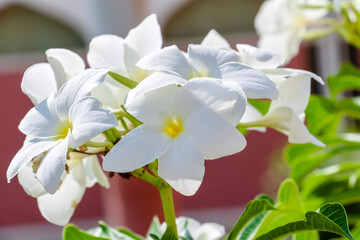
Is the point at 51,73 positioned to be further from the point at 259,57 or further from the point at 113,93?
the point at 259,57

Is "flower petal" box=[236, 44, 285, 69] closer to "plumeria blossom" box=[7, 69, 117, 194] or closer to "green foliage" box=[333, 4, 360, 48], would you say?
"plumeria blossom" box=[7, 69, 117, 194]

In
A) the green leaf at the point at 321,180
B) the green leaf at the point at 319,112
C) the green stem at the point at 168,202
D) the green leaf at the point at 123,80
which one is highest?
the green leaf at the point at 123,80

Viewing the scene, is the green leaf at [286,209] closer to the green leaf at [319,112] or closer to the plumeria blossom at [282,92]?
the plumeria blossom at [282,92]

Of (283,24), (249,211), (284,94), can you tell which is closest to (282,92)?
(284,94)

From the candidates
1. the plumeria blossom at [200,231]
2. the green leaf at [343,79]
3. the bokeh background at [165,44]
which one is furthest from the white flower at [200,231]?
the bokeh background at [165,44]

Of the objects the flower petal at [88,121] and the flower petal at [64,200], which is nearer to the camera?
the flower petal at [88,121]

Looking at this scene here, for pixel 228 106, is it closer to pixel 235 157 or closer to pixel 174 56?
pixel 174 56
